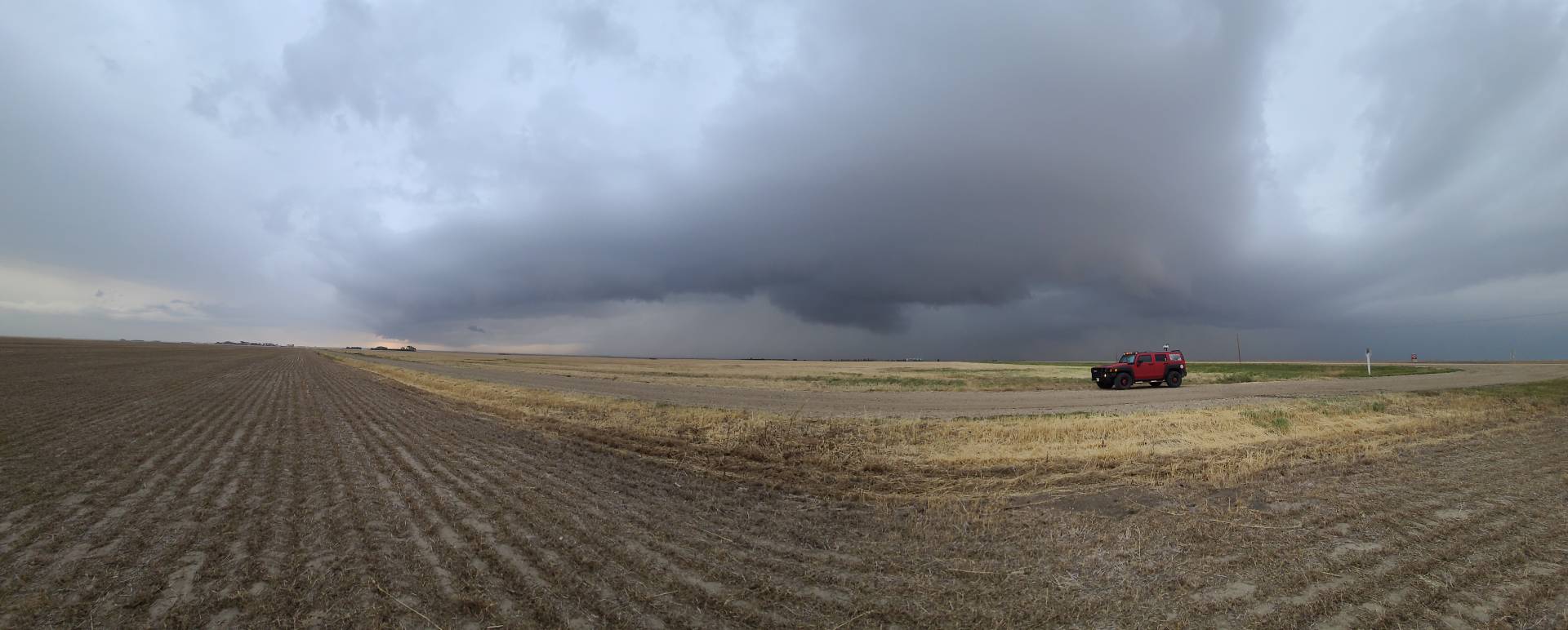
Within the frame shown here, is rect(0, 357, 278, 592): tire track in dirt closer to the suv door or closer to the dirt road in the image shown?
the dirt road

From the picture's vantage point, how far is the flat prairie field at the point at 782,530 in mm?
→ 5004

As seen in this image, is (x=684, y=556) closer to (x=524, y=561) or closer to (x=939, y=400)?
(x=524, y=561)

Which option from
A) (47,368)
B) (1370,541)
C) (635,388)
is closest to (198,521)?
(1370,541)

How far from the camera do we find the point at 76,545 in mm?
6594

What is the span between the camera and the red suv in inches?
1454

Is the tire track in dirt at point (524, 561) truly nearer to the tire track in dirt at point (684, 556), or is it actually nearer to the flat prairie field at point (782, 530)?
the flat prairie field at point (782, 530)

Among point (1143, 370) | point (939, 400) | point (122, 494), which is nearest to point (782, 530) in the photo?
point (122, 494)

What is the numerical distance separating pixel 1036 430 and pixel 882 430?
4.11m

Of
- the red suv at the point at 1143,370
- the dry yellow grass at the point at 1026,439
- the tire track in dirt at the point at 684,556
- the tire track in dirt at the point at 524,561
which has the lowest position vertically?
the tire track in dirt at the point at 684,556

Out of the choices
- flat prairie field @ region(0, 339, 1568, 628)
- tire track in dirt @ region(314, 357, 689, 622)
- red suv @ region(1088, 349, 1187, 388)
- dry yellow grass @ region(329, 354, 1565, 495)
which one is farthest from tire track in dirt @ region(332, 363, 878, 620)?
red suv @ region(1088, 349, 1187, 388)

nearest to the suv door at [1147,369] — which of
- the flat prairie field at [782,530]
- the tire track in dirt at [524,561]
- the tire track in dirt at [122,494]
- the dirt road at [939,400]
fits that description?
the dirt road at [939,400]

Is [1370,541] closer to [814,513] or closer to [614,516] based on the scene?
[814,513]

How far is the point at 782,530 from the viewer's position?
24.4 ft

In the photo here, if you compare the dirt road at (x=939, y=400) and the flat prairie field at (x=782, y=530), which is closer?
the flat prairie field at (x=782, y=530)
